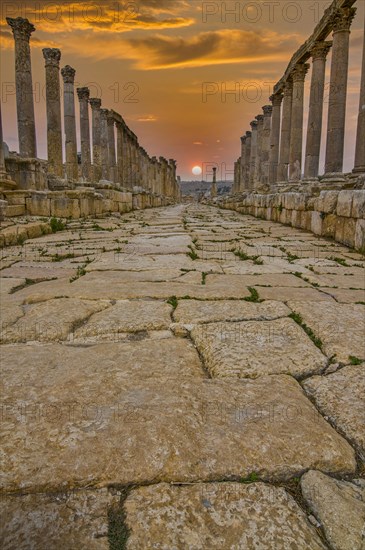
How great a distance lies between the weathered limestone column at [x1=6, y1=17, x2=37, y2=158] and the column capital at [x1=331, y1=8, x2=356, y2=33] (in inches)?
388

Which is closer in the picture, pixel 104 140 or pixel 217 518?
pixel 217 518

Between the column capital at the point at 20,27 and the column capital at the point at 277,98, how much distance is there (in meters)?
13.2

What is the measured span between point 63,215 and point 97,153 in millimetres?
11916

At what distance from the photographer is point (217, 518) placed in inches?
36.3

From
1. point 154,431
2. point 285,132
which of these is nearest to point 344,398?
point 154,431

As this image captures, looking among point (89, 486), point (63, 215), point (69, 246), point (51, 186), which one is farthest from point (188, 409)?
point (51, 186)

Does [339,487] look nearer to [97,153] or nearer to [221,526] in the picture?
[221,526]

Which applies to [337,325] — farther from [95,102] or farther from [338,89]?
[95,102]

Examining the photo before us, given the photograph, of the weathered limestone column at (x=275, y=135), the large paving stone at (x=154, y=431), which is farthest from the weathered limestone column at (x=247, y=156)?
the large paving stone at (x=154, y=431)

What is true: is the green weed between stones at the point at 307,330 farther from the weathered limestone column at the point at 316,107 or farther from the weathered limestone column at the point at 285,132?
the weathered limestone column at the point at 285,132

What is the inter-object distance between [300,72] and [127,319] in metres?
17.7

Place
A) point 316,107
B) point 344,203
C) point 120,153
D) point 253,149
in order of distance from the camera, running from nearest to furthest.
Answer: point 344,203, point 316,107, point 120,153, point 253,149

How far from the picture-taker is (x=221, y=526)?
0.90 m

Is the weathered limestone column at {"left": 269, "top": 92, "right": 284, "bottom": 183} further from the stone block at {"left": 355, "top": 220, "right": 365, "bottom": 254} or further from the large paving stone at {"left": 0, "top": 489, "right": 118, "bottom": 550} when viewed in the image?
the large paving stone at {"left": 0, "top": 489, "right": 118, "bottom": 550}
